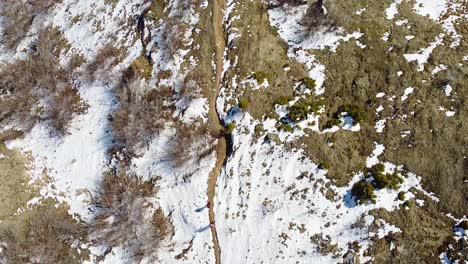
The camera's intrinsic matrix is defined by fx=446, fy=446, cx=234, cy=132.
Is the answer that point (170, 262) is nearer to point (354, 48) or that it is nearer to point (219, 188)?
point (219, 188)

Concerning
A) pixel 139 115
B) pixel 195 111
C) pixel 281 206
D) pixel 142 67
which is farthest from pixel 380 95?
pixel 142 67

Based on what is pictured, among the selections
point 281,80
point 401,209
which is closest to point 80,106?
point 281,80

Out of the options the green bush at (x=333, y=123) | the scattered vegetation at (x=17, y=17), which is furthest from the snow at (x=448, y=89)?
the scattered vegetation at (x=17, y=17)

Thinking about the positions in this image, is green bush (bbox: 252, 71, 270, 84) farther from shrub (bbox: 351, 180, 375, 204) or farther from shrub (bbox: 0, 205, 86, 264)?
shrub (bbox: 0, 205, 86, 264)

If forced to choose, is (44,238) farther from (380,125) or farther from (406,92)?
(406,92)

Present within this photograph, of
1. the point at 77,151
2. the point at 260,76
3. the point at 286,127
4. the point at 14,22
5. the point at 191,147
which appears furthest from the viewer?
the point at 14,22

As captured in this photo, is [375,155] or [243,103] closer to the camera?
[375,155]
